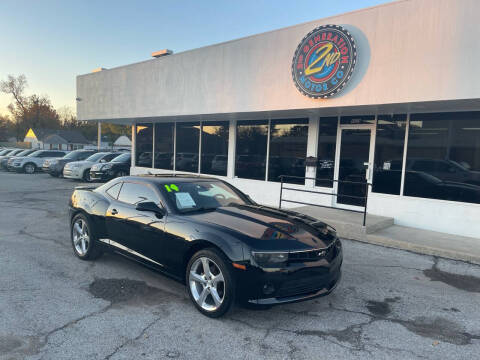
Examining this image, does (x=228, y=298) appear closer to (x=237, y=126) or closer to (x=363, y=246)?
(x=363, y=246)

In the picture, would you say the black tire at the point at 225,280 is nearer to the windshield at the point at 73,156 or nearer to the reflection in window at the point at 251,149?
the reflection in window at the point at 251,149

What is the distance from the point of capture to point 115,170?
16797mm

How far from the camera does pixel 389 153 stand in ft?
28.2

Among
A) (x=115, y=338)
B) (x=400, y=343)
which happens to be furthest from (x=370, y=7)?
(x=115, y=338)

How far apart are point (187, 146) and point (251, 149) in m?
3.11

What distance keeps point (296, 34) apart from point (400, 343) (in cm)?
744

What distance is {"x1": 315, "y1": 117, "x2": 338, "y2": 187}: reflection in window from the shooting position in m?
9.65

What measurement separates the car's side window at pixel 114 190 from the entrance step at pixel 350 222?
14.9 ft

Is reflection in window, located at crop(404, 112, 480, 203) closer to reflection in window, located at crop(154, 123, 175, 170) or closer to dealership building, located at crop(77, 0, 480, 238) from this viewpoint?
dealership building, located at crop(77, 0, 480, 238)

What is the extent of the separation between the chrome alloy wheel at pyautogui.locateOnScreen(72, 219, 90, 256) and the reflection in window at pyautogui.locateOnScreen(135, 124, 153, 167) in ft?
31.5

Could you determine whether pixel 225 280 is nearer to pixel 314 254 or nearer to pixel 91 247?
pixel 314 254

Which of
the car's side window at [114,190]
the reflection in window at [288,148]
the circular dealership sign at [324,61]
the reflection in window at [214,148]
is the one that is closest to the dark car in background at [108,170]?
the reflection in window at [214,148]

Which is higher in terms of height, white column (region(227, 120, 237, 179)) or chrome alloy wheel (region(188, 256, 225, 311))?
white column (region(227, 120, 237, 179))

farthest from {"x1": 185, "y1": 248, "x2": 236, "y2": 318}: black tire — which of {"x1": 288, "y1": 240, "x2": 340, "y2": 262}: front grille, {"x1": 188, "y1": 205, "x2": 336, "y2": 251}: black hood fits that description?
{"x1": 288, "y1": 240, "x2": 340, "y2": 262}: front grille
